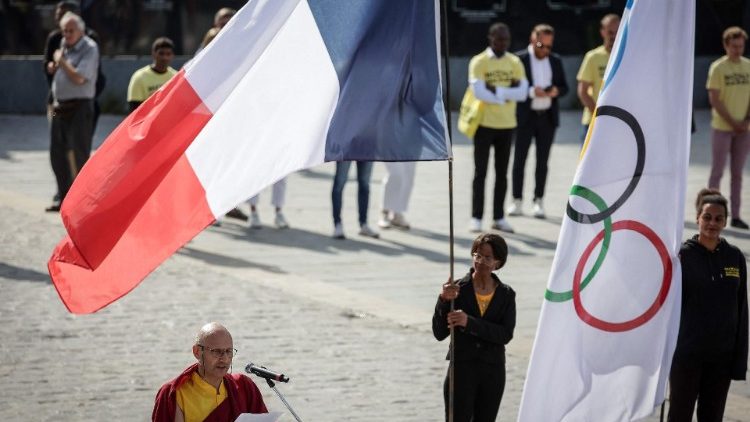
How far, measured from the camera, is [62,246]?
6.41m

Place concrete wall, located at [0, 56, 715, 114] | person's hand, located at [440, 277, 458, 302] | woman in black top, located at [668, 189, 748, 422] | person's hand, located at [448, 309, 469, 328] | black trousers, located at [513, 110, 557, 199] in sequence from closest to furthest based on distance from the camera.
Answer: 1. person's hand, located at [440, 277, 458, 302]
2. person's hand, located at [448, 309, 469, 328]
3. woman in black top, located at [668, 189, 748, 422]
4. black trousers, located at [513, 110, 557, 199]
5. concrete wall, located at [0, 56, 715, 114]

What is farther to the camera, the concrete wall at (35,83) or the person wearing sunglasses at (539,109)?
the concrete wall at (35,83)

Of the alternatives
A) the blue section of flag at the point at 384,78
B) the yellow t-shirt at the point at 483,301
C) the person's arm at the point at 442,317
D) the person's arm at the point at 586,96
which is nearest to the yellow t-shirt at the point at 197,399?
the blue section of flag at the point at 384,78

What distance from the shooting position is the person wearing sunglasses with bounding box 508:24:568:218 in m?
15.7

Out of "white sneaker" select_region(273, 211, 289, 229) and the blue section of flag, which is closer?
the blue section of flag

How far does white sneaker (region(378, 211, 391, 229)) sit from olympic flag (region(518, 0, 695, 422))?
907cm

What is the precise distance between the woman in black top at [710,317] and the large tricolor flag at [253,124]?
1.69m

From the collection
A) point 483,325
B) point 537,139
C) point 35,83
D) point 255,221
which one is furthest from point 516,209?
point 35,83

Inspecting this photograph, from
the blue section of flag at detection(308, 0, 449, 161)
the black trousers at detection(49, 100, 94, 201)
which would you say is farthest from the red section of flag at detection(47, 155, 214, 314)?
the black trousers at detection(49, 100, 94, 201)

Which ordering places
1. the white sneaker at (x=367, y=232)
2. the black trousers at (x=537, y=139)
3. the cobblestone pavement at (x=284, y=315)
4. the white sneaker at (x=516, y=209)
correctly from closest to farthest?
the cobblestone pavement at (x=284, y=315) → the white sneaker at (x=367, y=232) → the black trousers at (x=537, y=139) → the white sneaker at (x=516, y=209)

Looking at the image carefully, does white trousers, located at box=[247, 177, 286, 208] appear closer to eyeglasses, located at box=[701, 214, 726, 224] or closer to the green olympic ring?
eyeglasses, located at box=[701, 214, 726, 224]

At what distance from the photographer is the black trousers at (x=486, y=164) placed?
1524cm

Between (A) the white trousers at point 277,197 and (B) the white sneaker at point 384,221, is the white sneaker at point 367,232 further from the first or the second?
(A) the white trousers at point 277,197

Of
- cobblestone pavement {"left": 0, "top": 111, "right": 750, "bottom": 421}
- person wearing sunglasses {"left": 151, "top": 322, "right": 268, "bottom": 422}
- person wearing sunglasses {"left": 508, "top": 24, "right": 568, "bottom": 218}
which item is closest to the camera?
person wearing sunglasses {"left": 151, "top": 322, "right": 268, "bottom": 422}
